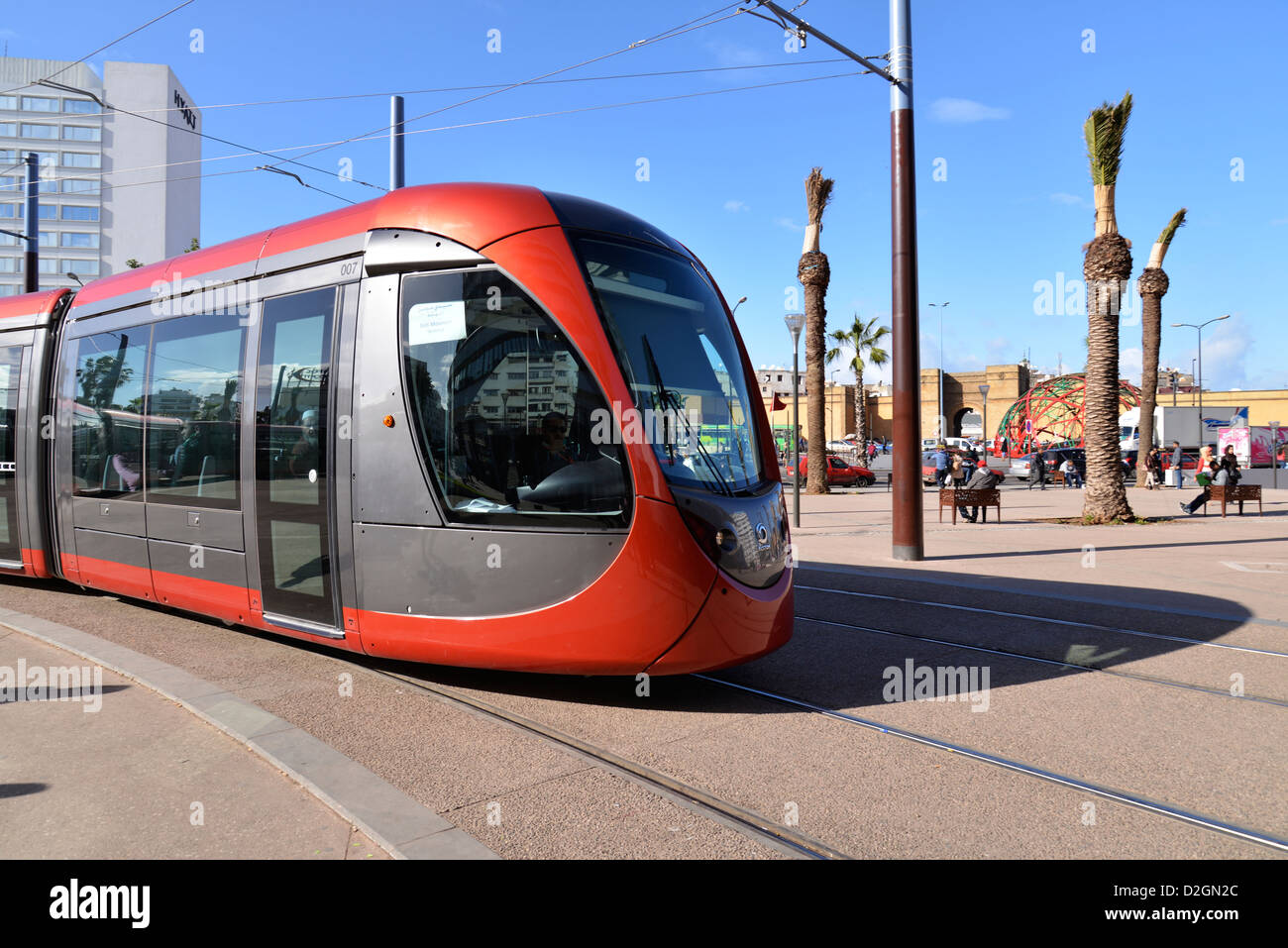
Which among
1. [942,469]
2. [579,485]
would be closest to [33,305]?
[579,485]

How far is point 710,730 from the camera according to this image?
15.8 feet

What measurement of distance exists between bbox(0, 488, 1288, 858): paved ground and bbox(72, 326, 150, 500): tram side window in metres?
1.30

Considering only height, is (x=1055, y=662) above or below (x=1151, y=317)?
below

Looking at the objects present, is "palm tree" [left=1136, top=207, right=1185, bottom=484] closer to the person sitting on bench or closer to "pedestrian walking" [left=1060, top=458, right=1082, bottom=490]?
"pedestrian walking" [left=1060, top=458, right=1082, bottom=490]

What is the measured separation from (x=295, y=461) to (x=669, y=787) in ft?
11.5

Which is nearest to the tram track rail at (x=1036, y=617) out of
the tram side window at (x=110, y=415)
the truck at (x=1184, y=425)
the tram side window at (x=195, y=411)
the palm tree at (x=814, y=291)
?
the tram side window at (x=195, y=411)

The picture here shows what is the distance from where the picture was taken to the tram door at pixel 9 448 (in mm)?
9164

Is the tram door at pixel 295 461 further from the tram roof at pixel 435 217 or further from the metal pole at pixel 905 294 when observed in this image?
the metal pole at pixel 905 294

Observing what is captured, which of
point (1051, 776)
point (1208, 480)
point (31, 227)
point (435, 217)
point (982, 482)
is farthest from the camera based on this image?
point (1208, 480)

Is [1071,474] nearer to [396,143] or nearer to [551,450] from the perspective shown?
[396,143]

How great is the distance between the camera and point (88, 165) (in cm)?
8956

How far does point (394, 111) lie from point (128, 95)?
96647mm
